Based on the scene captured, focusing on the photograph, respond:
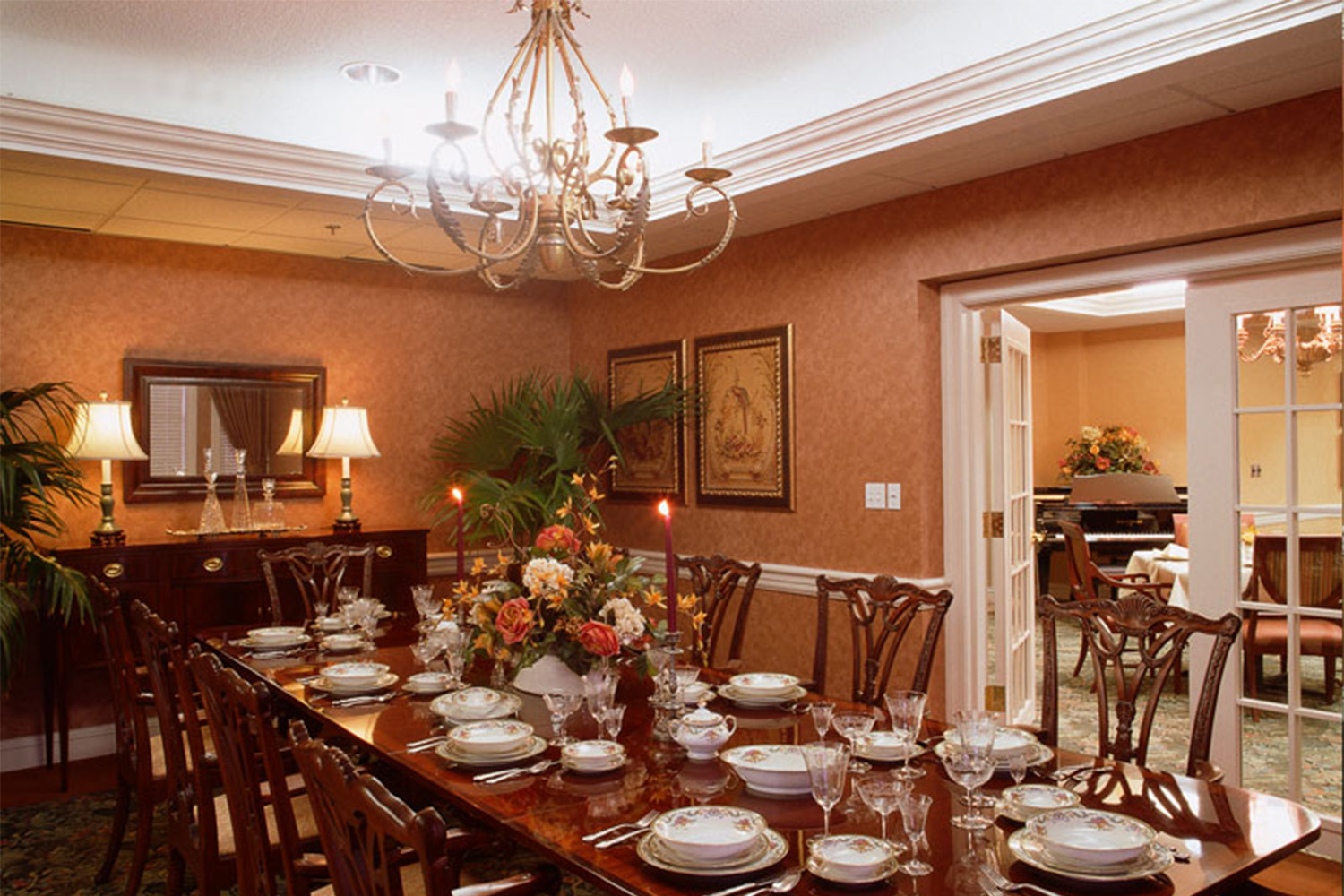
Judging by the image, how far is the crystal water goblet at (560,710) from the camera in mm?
2223

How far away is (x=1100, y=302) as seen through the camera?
834 cm

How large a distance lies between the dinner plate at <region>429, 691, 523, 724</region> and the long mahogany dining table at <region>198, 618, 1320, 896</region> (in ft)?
0.12

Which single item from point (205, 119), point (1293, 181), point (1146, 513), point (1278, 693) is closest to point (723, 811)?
point (1278, 693)

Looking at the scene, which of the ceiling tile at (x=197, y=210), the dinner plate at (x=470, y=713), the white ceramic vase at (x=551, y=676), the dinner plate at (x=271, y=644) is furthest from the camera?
the ceiling tile at (x=197, y=210)

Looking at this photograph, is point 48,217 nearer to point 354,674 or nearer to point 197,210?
point 197,210

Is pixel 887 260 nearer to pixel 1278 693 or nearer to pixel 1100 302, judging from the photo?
pixel 1278 693

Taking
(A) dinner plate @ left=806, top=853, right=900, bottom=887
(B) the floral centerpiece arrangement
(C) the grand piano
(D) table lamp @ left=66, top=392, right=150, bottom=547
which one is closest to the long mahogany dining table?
(A) dinner plate @ left=806, top=853, right=900, bottom=887

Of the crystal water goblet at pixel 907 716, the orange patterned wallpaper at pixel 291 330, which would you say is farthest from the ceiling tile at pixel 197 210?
the crystal water goblet at pixel 907 716

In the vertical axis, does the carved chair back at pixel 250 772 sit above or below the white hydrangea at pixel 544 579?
below

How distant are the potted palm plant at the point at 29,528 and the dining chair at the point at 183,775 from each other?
1.54 meters

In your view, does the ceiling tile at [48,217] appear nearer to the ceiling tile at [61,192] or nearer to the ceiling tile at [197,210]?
the ceiling tile at [61,192]

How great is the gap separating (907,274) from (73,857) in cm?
376

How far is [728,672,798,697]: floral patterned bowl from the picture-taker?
2.67 m

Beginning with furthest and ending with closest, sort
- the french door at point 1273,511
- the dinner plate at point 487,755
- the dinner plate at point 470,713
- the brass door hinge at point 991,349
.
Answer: the brass door hinge at point 991,349, the french door at point 1273,511, the dinner plate at point 470,713, the dinner plate at point 487,755
